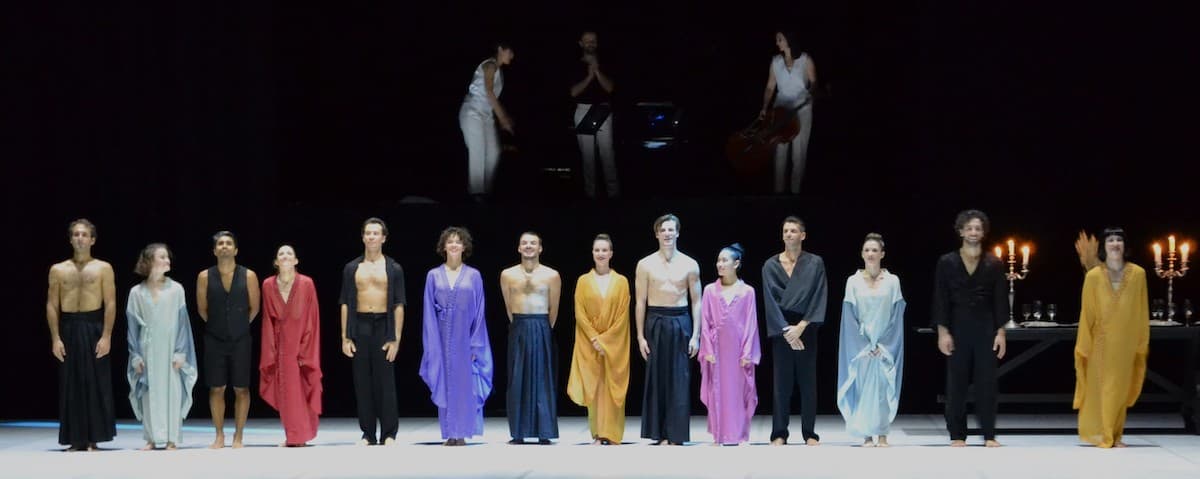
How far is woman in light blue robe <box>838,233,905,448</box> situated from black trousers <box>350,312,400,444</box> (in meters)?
2.33

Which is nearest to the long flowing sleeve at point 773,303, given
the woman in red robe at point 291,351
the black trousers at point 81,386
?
the woman in red robe at point 291,351

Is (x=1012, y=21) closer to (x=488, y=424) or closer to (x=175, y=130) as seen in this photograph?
(x=488, y=424)

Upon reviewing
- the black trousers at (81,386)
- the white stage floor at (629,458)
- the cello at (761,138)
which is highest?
the cello at (761,138)

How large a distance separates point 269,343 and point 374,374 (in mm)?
564

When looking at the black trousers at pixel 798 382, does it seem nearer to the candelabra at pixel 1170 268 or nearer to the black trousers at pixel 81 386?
the candelabra at pixel 1170 268

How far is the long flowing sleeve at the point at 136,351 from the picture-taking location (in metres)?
9.10

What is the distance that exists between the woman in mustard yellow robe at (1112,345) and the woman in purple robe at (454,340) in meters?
3.07

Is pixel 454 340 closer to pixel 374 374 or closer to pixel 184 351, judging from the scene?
pixel 374 374

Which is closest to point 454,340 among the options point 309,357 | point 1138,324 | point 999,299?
point 309,357

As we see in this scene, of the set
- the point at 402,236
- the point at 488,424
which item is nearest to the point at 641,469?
the point at 488,424

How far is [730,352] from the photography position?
9133 millimetres

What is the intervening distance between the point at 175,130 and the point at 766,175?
3732 mm

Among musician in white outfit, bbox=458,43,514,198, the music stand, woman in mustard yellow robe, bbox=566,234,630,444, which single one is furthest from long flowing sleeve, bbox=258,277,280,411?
the music stand

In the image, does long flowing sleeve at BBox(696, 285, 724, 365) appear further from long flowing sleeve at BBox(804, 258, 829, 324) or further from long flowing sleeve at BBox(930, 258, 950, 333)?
long flowing sleeve at BBox(930, 258, 950, 333)
